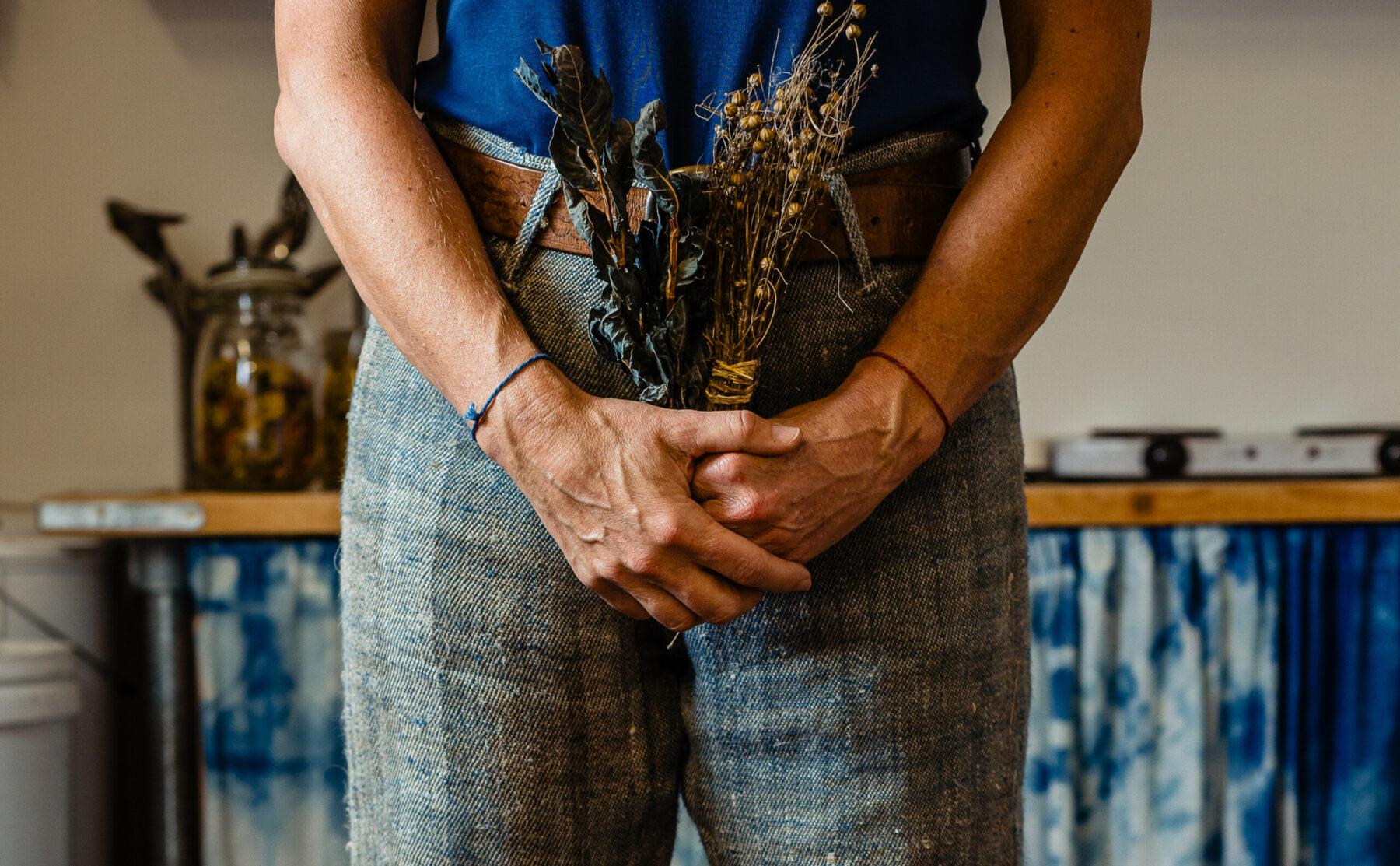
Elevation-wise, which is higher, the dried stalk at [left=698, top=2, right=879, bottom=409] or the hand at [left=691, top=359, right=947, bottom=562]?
the dried stalk at [left=698, top=2, right=879, bottom=409]

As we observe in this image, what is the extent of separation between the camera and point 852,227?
1.89 ft

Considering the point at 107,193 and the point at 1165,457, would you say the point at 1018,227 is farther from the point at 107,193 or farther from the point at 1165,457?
the point at 107,193

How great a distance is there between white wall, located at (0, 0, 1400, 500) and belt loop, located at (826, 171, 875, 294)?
1369mm

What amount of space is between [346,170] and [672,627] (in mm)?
299

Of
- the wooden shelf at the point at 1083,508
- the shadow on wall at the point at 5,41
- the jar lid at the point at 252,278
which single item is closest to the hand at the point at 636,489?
the wooden shelf at the point at 1083,508

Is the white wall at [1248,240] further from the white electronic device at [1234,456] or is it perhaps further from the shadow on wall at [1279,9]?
the white electronic device at [1234,456]

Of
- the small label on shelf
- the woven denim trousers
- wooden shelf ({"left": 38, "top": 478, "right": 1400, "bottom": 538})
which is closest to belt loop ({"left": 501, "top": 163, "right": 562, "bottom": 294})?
the woven denim trousers

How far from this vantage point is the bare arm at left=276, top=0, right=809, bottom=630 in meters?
0.50

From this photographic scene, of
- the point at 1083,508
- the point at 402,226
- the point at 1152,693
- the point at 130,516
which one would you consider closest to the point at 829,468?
the point at 402,226

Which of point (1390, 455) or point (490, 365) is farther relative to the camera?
point (1390, 455)

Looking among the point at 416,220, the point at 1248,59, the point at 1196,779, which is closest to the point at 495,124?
the point at 416,220

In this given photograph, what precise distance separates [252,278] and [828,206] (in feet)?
4.28

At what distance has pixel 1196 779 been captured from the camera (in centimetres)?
147

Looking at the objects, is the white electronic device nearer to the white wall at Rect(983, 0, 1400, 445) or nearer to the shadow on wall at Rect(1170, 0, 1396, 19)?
the white wall at Rect(983, 0, 1400, 445)
